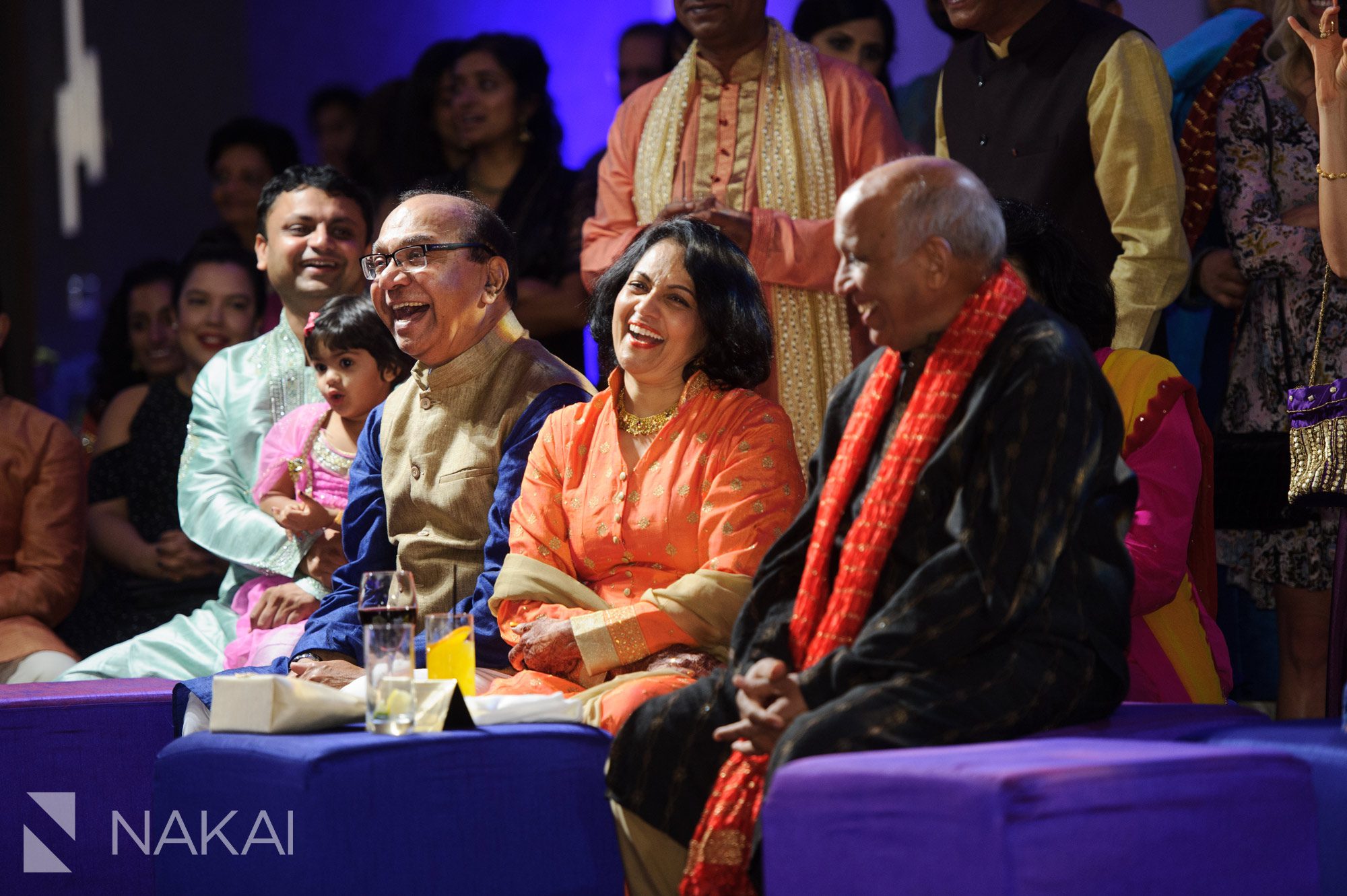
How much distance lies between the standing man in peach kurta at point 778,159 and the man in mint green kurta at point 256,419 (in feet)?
2.92

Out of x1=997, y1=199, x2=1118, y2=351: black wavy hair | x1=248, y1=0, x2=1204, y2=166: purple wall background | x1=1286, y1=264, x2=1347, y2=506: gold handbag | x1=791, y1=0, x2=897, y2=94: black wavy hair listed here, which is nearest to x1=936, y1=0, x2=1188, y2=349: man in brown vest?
x1=997, y1=199, x2=1118, y2=351: black wavy hair

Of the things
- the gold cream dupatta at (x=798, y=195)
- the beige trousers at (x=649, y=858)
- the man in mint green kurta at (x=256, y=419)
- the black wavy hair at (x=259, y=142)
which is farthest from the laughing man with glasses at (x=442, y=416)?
the black wavy hair at (x=259, y=142)

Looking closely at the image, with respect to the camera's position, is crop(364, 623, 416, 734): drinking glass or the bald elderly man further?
crop(364, 623, 416, 734): drinking glass

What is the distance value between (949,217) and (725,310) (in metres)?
0.91

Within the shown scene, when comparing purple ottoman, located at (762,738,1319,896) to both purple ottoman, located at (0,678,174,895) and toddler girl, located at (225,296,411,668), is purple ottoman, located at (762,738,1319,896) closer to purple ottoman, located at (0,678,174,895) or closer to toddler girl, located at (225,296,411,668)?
purple ottoman, located at (0,678,174,895)

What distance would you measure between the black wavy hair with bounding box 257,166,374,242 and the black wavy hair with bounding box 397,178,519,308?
114 centimetres

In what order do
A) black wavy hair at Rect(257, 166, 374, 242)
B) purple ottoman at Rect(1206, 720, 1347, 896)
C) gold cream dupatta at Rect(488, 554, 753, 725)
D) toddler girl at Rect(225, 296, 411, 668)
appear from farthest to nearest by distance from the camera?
black wavy hair at Rect(257, 166, 374, 242)
toddler girl at Rect(225, 296, 411, 668)
gold cream dupatta at Rect(488, 554, 753, 725)
purple ottoman at Rect(1206, 720, 1347, 896)

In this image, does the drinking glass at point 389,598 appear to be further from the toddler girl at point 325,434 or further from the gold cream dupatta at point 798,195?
the gold cream dupatta at point 798,195

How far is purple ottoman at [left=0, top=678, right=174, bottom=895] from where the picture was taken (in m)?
3.52

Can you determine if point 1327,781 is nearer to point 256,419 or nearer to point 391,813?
point 391,813

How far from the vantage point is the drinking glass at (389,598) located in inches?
112

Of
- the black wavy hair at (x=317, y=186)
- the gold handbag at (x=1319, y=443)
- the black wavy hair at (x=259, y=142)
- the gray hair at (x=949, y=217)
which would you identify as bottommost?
the gold handbag at (x=1319, y=443)

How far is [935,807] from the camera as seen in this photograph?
6.95 ft

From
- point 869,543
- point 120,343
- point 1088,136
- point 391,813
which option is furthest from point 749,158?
point 120,343
